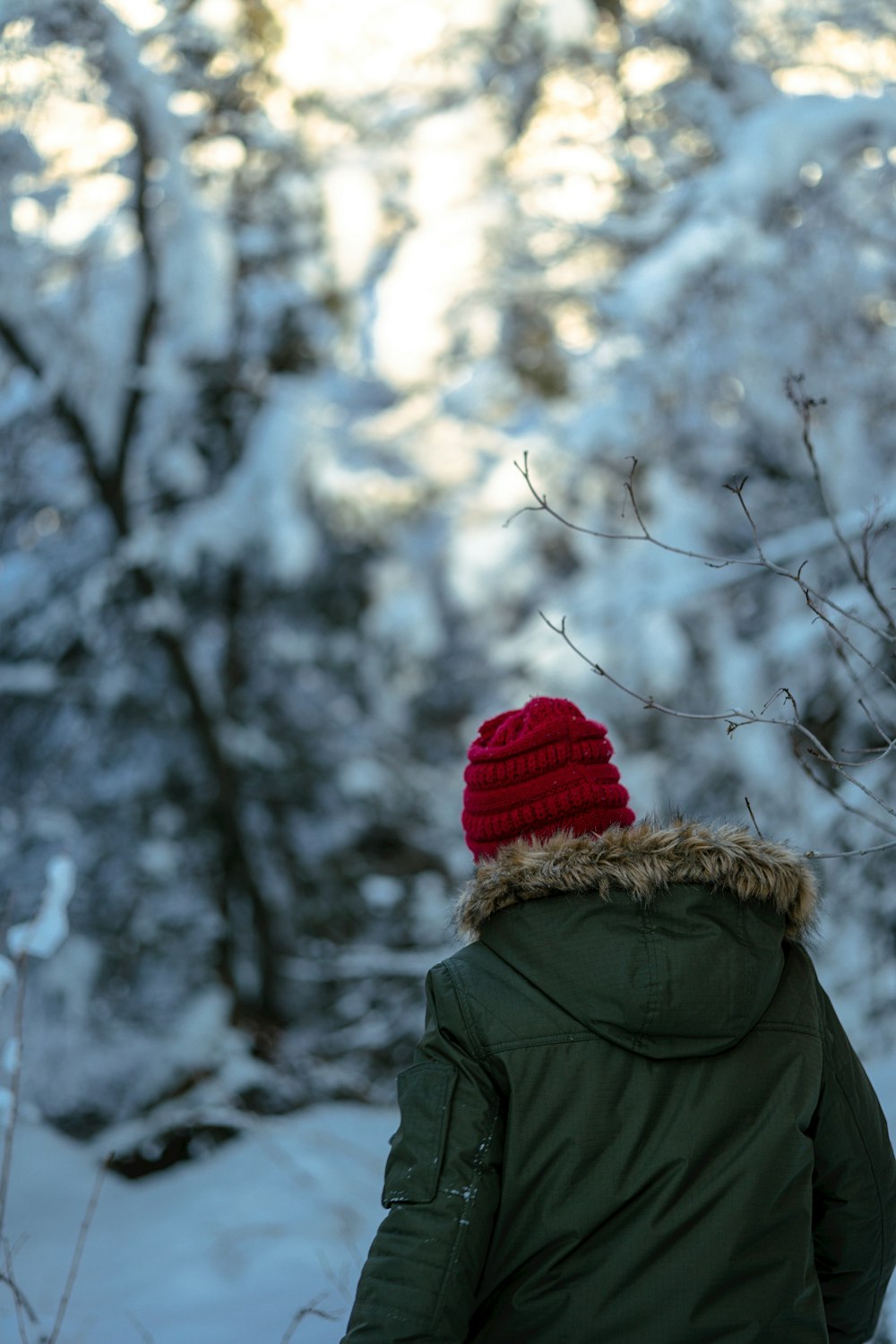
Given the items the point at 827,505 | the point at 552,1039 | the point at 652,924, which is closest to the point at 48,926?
the point at 552,1039

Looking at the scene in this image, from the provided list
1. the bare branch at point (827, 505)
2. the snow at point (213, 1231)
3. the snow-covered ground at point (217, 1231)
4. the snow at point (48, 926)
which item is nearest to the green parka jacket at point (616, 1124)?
the bare branch at point (827, 505)

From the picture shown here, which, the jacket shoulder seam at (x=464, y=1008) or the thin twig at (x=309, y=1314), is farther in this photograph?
the thin twig at (x=309, y=1314)

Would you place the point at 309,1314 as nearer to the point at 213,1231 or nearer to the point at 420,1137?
the point at 213,1231

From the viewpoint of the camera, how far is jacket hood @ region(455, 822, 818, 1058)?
4.68 feet

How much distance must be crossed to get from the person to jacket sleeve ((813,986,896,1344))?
2 cm

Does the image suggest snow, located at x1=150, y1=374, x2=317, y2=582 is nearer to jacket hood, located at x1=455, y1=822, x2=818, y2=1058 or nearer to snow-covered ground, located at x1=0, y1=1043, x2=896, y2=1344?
snow-covered ground, located at x1=0, y1=1043, x2=896, y2=1344

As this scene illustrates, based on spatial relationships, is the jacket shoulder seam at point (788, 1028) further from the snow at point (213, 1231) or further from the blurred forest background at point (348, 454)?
the blurred forest background at point (348, 454)

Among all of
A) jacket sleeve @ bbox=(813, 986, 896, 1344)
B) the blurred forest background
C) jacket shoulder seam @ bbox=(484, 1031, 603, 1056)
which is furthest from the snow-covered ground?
jacket shoulder seam @ bbox=(484, 1031, 603, 1056)

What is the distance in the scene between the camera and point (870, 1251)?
5.33 feet

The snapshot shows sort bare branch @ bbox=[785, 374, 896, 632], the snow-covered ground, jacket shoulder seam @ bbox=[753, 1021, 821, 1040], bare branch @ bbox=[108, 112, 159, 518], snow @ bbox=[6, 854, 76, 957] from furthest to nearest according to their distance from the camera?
bare branch @ bbox=[108, 112, 159, 518]
the snow-covered ground
snow @ bbox=[6, 854, 76, 957]
bare branch @ bbox=[785, 374, 896, 632]
jacket shoulder seam @ bbox=[753, 1021, 821, 1040]

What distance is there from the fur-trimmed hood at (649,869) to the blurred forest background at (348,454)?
276cm

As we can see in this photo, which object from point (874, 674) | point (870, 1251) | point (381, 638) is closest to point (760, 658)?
point (874, 674)

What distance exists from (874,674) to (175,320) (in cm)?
368

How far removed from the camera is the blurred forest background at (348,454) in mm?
4660
